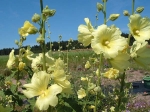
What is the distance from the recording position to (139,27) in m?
1.75

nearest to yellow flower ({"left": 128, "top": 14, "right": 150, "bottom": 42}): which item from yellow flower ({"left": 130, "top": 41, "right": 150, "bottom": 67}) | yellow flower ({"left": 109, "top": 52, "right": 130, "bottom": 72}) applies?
yellow flower ({"left": 130, "top": 41, "right": 150, "bottom": 67})

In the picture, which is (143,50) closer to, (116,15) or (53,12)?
(116,15)

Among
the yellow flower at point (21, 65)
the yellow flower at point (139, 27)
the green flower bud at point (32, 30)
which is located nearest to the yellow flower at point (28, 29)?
the green flower bud at point (32, 30)

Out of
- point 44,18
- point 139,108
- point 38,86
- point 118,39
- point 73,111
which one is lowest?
point 139,108

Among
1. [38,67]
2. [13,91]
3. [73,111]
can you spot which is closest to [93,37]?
[38,67]

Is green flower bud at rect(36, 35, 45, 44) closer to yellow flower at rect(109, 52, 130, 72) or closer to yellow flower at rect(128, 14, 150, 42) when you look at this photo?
yellow flower at rect(109, 52, 130, 72)

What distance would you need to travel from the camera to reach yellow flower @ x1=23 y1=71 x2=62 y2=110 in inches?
60.8

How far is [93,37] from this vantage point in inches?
67.2

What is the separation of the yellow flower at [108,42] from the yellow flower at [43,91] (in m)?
0.34

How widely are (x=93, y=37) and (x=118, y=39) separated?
168 mm

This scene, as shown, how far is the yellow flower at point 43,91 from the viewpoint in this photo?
154 centimetres

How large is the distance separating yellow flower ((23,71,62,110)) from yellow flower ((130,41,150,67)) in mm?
533

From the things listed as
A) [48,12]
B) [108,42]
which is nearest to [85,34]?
[108,42]

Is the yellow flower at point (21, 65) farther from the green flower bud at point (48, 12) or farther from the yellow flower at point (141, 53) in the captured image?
the yellow flower at point (141, 53)
